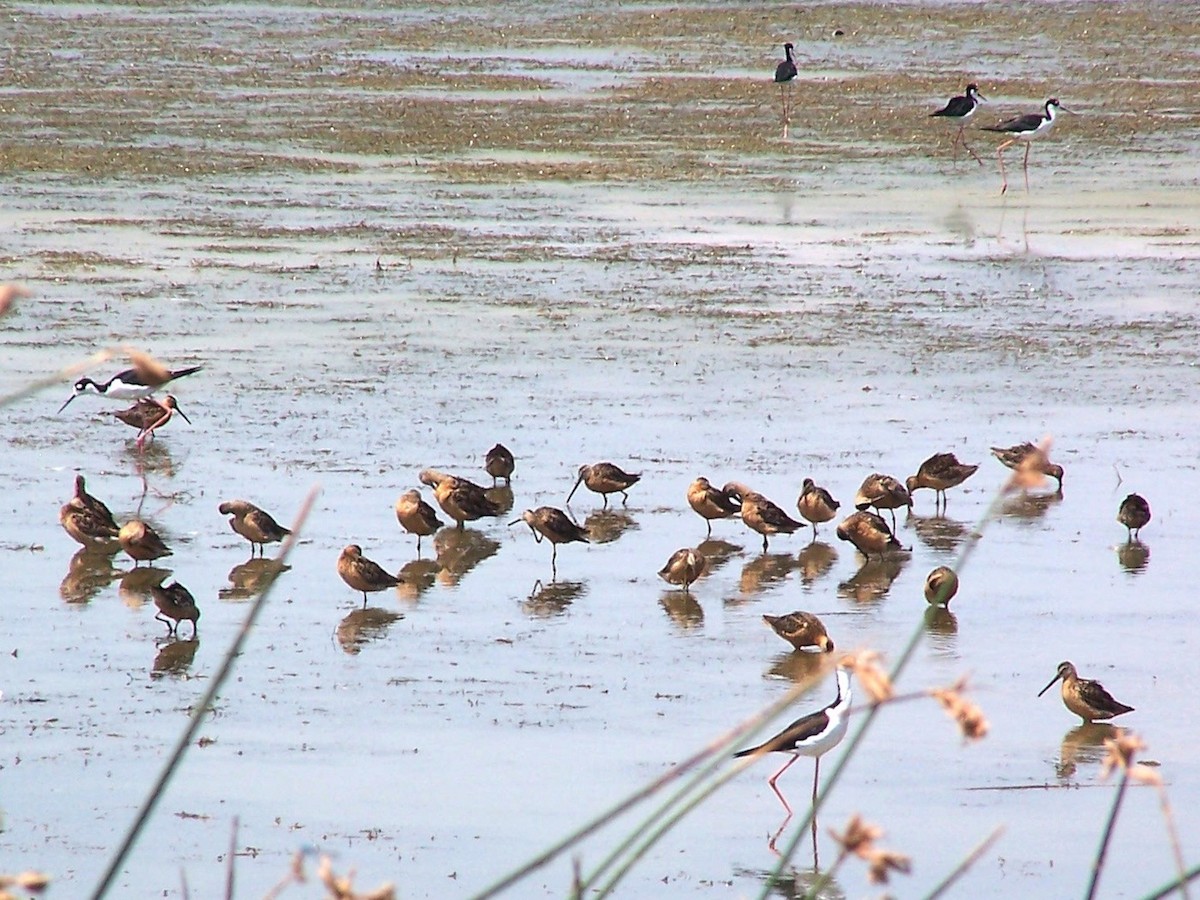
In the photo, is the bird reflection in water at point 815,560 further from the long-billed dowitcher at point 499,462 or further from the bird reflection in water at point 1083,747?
the bird reflection in water at point 1083,747

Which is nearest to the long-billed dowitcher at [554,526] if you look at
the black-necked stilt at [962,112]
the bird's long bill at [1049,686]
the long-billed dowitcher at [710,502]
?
the long-billed dowitcher at [710,502]

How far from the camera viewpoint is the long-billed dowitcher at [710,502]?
36.1ft

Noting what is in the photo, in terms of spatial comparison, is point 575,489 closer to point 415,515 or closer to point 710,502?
point 710,502

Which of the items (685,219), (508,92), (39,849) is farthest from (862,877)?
(508,92)

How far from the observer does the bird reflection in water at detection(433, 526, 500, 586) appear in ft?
34.8

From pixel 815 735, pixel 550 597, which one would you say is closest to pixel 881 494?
pixel 550 597

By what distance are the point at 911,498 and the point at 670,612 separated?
2.17 metres

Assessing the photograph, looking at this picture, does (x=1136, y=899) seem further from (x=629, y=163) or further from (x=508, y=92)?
(x=508, y=92)

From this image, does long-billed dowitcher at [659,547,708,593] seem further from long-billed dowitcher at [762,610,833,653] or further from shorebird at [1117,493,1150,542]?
shorebird at [1117,493,1150,542]

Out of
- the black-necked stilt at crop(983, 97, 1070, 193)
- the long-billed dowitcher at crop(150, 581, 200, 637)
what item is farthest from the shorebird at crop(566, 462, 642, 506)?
the black-necked stilt at crop(983, 97, 1070, 193)

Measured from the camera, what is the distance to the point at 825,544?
36.9ft

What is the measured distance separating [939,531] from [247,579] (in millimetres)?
3792

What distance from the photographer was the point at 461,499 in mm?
11156

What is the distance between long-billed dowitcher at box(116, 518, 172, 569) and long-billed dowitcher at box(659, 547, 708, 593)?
2.47 meters
